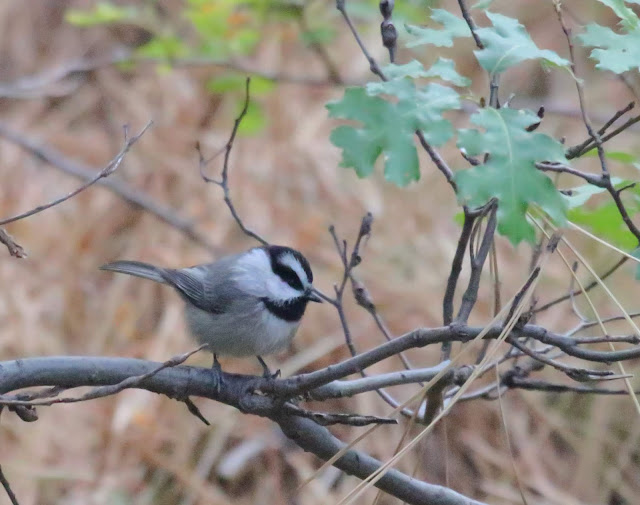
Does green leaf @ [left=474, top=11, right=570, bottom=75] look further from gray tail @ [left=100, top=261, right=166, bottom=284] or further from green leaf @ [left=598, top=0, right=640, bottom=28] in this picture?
gray tail @ [left=100, top=261, right=166, bottom=284]

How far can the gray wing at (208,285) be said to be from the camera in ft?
7.06

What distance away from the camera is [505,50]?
0.99m

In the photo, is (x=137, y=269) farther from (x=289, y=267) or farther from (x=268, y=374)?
(x=268, y=374)

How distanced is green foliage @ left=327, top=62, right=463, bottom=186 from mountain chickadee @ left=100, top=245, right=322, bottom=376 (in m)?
1.09

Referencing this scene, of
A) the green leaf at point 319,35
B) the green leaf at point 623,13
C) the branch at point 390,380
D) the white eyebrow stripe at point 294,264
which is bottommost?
the white eyebrow stripe at point 294,264

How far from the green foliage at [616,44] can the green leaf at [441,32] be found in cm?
17

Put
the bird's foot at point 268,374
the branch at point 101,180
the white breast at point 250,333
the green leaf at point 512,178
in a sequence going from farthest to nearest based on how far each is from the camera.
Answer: the branch at point 101,180
the white breast at point 250,333
the bird's foot at point 268,374
the green leaf at point 512,178

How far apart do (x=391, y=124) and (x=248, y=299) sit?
1.28 metres

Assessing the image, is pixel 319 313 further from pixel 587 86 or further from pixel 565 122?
pixel 587 86

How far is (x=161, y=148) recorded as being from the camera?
411 cm

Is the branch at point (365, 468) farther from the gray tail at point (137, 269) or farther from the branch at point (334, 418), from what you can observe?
the gray tail at point (137, 269)

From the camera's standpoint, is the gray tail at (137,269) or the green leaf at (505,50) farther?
the gray tail at (137,269)

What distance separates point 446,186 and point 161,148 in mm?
1430

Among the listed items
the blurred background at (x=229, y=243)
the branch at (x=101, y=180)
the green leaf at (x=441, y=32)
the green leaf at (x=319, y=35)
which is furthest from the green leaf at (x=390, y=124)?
the branch at (x=101, y=180)
